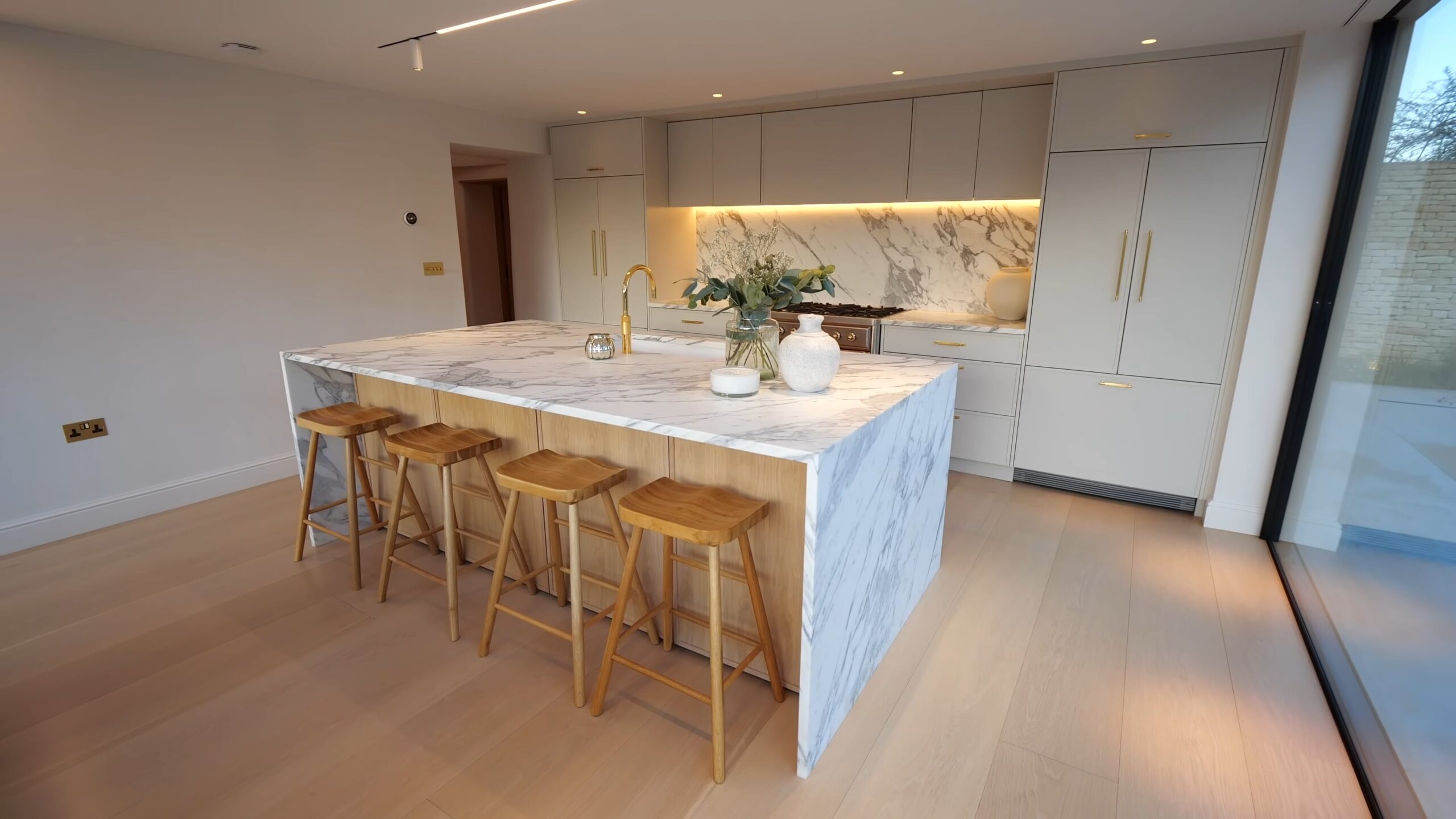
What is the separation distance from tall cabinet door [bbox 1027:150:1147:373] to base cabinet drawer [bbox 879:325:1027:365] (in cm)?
14

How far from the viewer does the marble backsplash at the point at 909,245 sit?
423 centimetres

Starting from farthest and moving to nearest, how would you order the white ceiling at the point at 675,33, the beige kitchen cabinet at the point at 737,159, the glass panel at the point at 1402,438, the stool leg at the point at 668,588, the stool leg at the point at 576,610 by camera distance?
1. the beige kitchen cabinet at the point at 737,159
2. the white ceiling at the point at 675,33
3. the stool leg at the point at 668,588
4. the stool leg at the point at 576,610
5. the glass panel at the point at 1402,438

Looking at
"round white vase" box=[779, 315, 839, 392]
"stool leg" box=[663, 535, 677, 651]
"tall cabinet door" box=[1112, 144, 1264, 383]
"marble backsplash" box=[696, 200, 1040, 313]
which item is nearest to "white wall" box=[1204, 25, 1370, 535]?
"tall cabinet door" box=[1112, 144, 1264, 383]

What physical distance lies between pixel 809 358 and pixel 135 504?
3.63 metres

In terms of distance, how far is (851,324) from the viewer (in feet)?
13.8

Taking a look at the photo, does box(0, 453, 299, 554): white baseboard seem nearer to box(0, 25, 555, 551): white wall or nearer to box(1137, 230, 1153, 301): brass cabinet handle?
box(0, 25, 555, 551): white wall

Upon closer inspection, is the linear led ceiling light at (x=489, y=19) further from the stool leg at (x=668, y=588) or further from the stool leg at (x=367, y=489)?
the stool leg at (x=668, y=588)

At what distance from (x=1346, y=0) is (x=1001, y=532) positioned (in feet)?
8.00

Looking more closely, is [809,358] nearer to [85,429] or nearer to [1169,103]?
[1169,103]

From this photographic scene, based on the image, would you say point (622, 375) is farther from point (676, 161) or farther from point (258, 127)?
point (676, 161)

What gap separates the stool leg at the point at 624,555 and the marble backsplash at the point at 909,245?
295 centimetres

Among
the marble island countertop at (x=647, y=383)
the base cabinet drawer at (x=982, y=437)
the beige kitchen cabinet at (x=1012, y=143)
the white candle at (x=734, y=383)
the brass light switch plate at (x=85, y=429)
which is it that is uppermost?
the beige kitchen cabinet at (x=1012, y=143)

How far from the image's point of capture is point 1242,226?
122 inches

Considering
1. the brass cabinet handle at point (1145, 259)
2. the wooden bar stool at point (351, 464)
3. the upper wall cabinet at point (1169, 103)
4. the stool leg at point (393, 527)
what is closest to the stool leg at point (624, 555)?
the stool leg at point (393, 527)
